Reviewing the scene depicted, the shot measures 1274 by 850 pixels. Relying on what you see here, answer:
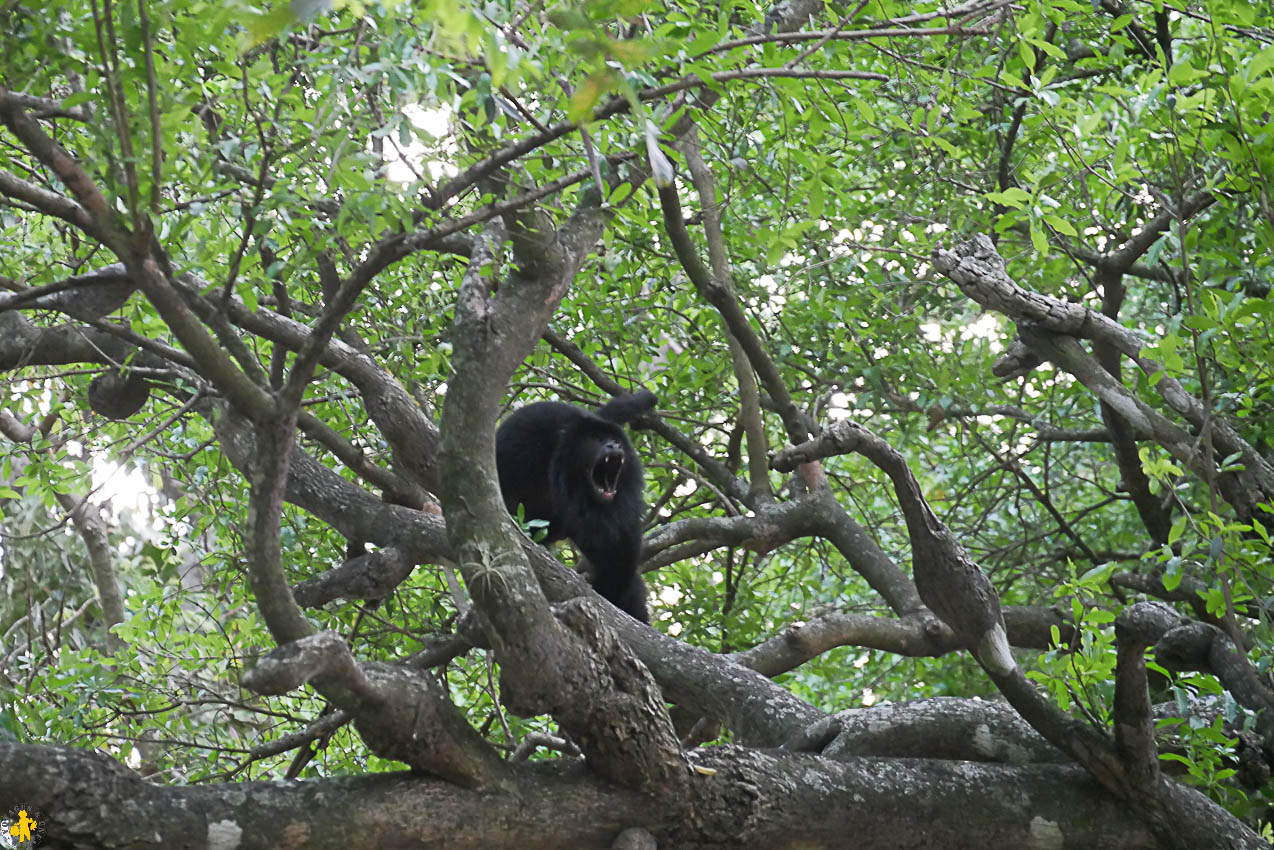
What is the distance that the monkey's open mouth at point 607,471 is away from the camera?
570 centimetres

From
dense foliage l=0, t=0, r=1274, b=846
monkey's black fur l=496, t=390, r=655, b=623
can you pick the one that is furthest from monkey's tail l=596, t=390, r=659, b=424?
dense foliage l=0, t=0, r=1274, b=846

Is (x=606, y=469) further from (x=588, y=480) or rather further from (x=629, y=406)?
(x=629, y=406)

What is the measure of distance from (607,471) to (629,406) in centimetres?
50

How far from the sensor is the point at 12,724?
10.0 ft

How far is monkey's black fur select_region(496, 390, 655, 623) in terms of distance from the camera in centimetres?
552

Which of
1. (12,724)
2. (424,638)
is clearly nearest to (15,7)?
(12,724)

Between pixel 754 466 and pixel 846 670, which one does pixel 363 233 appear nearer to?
pixel 754 466
